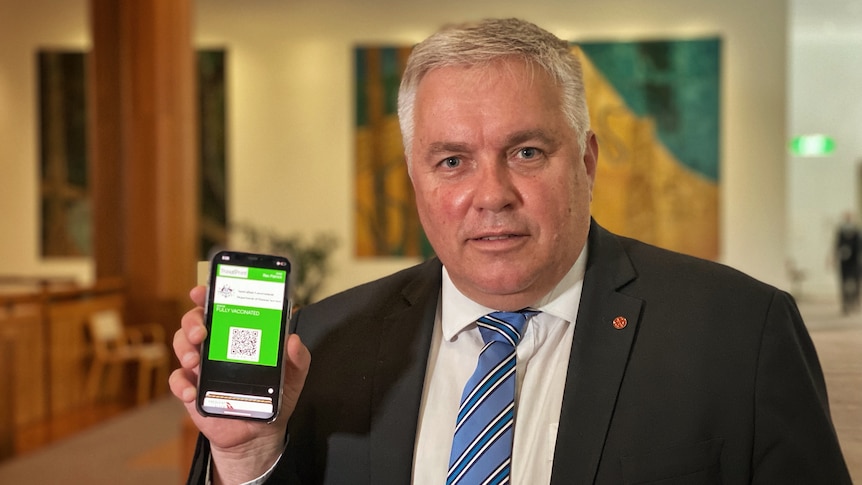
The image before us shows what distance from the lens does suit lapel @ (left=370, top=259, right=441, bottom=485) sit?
5.76 ft

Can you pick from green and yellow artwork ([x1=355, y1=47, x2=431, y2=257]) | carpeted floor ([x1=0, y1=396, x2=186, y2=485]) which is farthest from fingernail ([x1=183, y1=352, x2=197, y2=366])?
green and yellow artwork ([x1=355, y1=47, x2=431, y2=257])

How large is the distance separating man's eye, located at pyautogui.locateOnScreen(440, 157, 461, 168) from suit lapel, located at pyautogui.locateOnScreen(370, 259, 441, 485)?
337 millimetres

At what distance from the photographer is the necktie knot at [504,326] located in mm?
1779

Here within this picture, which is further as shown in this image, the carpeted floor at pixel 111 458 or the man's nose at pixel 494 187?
the carpeted floor at pixel 111 458

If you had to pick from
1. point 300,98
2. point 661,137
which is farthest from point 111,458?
point 661,137

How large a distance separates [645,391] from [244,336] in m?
0.72

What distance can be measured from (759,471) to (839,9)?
48.9ft

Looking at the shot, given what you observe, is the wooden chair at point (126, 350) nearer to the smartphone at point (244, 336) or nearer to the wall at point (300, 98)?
the wall at point (300, 98)

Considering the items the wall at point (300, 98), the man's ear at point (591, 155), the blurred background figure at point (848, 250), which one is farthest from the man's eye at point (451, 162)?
the blurred background figure at point (848, 250)

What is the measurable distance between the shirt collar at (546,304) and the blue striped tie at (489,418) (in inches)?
2.6

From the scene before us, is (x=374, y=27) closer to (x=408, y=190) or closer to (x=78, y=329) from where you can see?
(x=408, y=190)

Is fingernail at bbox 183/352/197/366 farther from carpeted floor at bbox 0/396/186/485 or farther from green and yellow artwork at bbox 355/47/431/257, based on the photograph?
green and yellow artwork at bbox 355/47/431/257

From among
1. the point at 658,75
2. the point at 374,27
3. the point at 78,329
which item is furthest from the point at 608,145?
the point at 78,329

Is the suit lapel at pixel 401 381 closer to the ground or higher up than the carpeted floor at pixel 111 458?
higher up
